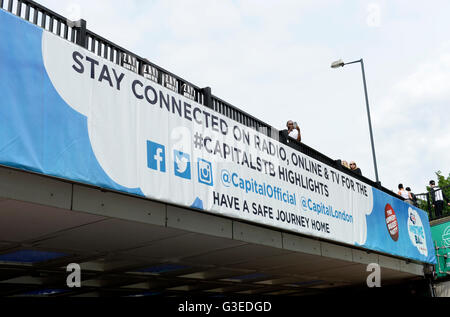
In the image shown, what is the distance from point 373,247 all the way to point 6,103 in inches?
478

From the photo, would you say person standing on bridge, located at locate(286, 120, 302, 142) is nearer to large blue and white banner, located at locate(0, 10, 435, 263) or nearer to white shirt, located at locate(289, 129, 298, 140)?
white shirt, located at locate(289, 129, 298, 140)

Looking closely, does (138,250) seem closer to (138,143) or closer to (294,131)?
(138,143)

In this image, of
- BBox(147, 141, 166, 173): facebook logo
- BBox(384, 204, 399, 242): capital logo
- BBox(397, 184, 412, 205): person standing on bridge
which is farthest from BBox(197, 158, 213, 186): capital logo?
BBox(397, 184, 412, 205): person standing on bridge

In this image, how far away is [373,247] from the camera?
51.6 feet

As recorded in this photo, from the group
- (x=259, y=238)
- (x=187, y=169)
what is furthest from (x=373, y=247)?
(x=187, y=169)

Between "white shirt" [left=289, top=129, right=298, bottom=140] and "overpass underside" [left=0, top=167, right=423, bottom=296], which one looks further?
"white shirt" [left=289, top=129, right=298, bottom=140]

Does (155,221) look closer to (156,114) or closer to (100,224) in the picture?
(100,224)

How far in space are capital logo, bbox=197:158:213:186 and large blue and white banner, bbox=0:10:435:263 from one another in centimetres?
2

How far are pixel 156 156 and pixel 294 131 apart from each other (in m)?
7.10

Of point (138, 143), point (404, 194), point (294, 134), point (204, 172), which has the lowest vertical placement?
point (204, 172)

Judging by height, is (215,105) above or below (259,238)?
above

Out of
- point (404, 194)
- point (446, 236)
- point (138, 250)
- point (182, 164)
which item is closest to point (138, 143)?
point (182, 164)

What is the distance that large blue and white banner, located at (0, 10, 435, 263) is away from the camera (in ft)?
23.1

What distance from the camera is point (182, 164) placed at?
9414 mm
